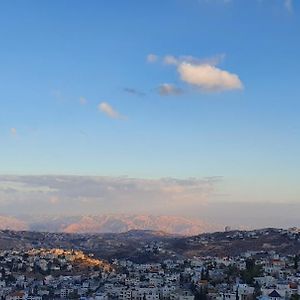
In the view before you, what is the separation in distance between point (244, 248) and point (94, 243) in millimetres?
49410

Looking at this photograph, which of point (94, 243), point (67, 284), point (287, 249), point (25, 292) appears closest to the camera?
point (25, 292)

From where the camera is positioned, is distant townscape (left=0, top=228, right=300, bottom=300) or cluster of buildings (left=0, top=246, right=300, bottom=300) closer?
cluster of buildings (left=0, top=246, right=300, bottom=300)

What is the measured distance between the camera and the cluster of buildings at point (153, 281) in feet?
140

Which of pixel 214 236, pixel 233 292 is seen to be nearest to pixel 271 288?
pixel 233 292

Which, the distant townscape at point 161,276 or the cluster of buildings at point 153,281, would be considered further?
the distant townscape at point 161,276

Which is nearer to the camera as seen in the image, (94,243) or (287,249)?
(287,249)

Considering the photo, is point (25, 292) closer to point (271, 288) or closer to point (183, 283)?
point (183, 283)

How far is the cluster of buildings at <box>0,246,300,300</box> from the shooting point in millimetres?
42719

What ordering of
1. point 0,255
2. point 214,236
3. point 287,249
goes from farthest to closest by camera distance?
point 214,236, point 287,249, point 0,255

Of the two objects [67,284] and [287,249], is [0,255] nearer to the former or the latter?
[67,284]

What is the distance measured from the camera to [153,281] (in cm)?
5306

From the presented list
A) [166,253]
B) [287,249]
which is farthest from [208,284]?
[166,253]

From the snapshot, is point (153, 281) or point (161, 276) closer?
point (153, 281)

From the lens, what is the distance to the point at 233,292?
41156mm
